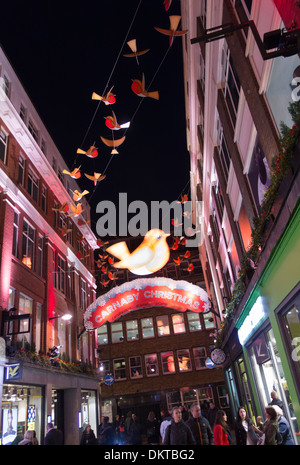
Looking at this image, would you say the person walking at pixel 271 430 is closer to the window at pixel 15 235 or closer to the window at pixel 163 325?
the window at pixel 15 235

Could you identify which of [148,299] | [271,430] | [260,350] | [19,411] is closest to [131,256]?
[148,299]

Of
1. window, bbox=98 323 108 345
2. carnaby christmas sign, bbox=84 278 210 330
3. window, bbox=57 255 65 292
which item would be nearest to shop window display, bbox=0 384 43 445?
carnaby christmas sign, bbox=84 278 210 330

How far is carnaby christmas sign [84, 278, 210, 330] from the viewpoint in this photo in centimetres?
1476

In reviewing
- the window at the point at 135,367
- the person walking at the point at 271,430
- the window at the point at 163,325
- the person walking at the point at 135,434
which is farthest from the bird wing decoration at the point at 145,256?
the window at the point at 135,367

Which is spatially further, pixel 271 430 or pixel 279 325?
pixel 279 325

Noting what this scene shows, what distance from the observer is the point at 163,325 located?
35.5 m

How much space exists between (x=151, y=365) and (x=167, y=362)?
5.36 feet

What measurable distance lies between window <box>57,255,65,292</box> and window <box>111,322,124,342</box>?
49.4 feet

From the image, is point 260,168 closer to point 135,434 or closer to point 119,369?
point 135,434

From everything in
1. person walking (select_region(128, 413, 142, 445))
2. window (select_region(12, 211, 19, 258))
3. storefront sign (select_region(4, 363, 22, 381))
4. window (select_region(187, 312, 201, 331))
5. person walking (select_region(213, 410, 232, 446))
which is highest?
window (select_region(12, 211, 19, 258))

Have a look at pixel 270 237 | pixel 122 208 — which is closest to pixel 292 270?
pixel 270 237

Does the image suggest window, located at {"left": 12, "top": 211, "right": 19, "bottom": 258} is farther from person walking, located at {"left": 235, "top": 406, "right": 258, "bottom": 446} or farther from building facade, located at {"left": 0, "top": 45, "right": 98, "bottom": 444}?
person walking, located at {"left": 235, "top": 406, "right": 258, "bottom": 446}

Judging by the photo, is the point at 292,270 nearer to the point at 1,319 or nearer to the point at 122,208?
the point at 1,319
